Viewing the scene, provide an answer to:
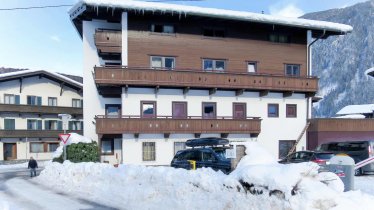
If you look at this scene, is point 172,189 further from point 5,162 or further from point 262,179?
point 5,162

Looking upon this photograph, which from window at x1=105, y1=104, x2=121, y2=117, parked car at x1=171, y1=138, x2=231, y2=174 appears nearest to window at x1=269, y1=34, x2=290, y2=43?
window at x1=105, y1=104, x2=121, y2=117

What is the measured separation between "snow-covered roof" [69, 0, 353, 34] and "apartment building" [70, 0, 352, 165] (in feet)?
0.27

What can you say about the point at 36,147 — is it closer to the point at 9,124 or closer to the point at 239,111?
the point at 9,124

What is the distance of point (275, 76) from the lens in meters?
30.5

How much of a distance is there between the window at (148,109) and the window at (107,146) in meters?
→ 4.24

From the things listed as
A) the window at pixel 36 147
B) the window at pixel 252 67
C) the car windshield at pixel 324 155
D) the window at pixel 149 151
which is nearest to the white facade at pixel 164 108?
the window at pixel 149 151

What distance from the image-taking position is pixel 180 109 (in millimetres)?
29266

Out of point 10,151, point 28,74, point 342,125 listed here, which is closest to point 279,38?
point 342,125

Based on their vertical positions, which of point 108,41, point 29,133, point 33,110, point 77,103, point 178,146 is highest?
point 108,41

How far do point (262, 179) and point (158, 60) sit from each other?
2119cm

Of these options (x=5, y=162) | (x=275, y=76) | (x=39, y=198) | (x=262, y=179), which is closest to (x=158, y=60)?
(x=275, y=76)

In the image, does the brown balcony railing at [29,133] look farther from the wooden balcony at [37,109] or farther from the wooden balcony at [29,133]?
the wooden balcony at [37,109]

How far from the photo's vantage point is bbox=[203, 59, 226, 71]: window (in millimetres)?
30428

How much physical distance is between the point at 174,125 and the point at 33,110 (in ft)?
89.0
